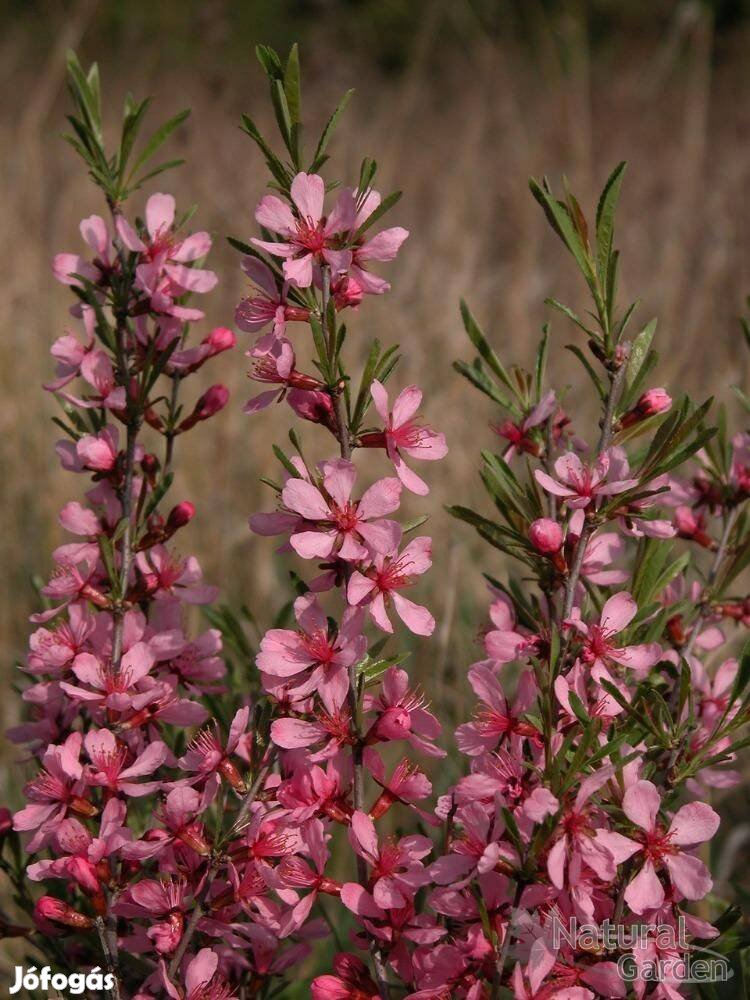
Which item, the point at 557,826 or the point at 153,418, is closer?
the point at 557,826

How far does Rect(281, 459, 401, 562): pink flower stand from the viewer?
63 cm

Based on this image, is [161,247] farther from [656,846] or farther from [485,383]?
[656,846]

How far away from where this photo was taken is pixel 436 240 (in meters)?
3.73

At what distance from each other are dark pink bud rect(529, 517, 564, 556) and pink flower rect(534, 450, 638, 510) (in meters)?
0.02

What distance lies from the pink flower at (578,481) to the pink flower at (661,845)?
170 millimetres

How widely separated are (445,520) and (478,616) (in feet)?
0.98

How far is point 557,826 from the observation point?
0.60 m

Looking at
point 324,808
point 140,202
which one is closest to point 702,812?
point 324,808

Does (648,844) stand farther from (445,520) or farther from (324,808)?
(445,520)

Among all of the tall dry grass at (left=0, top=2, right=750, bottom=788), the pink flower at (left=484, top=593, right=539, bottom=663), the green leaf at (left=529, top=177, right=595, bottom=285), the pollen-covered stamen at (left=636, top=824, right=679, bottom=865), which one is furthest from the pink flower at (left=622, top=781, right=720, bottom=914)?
the tall dry grass at (left=0, top=2, right=750, bottom=788)

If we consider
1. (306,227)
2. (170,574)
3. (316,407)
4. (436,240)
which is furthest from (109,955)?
(436,240)

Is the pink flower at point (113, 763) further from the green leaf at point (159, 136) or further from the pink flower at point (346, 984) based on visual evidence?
the green leaf at point (159, 136)

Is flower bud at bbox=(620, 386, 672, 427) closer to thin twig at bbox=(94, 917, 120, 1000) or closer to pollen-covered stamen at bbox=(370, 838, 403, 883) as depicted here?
pollen-covered stamen at bbox=(370, 838, 403, 883)

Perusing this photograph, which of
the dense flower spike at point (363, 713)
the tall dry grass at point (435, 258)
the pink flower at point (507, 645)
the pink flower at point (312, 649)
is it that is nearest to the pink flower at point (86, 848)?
the dense flower spike at point (363, 713)
